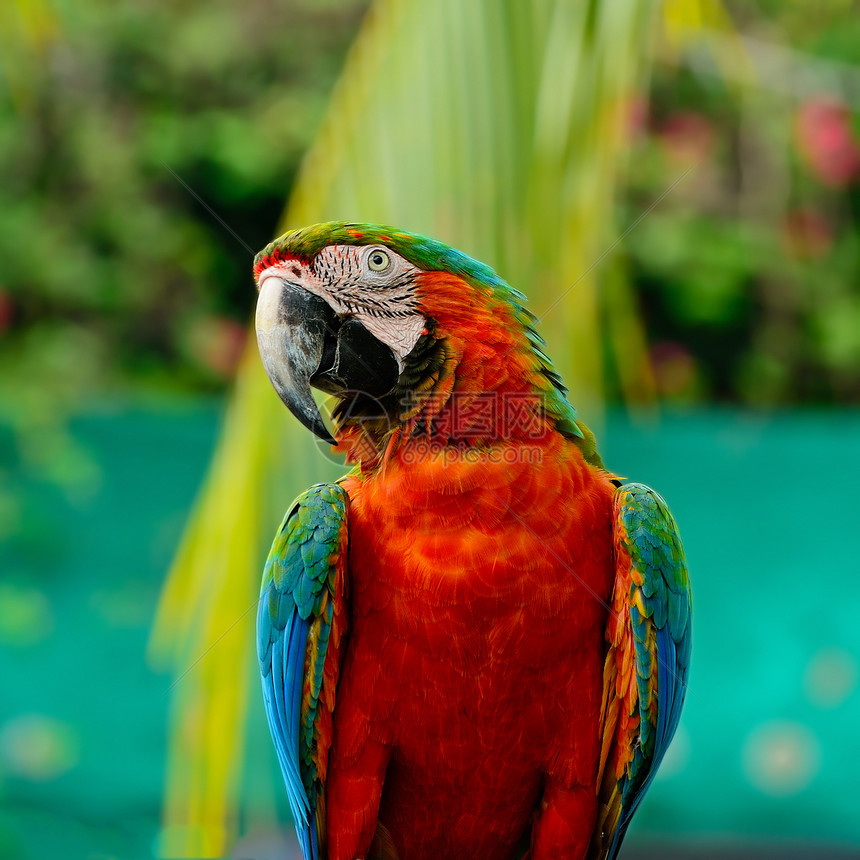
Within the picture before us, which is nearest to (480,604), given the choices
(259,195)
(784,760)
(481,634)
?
(481,634)

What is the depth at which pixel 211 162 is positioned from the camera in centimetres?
474

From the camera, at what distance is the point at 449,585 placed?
120cm

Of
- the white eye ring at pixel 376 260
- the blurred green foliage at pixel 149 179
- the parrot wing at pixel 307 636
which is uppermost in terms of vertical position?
the blurred green foliage at pixel 149 179

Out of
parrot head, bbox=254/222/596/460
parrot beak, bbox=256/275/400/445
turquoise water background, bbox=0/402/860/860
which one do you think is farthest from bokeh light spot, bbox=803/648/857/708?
parrot beak, bbox=256/275/400/445

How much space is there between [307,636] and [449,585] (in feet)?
0.76

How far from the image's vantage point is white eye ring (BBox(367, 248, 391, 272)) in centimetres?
121

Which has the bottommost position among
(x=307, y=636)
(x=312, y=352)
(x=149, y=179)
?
(x=307, y=636)

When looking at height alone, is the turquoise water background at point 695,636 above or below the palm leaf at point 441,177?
below

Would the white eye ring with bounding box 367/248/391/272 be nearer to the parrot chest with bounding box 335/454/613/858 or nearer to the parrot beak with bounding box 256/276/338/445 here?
the parrot beak with bounding box 256/276/338/445

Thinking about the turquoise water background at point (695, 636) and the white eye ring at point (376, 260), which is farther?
the turquoise water background at point (695, 636)

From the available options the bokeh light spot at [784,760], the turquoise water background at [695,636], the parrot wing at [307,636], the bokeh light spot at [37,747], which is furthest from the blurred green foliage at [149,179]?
the parrot wing at [307,636]

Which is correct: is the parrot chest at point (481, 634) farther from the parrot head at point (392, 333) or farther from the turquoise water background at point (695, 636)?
the turquoise water background at point (695, 636)

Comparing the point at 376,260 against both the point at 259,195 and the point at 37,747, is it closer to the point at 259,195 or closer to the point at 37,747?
the point at 37,747

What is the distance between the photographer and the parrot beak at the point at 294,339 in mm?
1210
